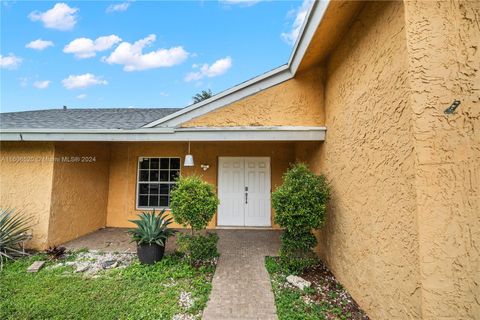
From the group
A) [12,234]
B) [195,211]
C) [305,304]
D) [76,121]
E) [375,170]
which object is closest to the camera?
[375,170]

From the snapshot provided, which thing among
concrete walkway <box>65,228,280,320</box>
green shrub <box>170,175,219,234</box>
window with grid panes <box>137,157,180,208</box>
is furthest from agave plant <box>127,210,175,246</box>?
window with grid panes <box>137,157,180,208</box>

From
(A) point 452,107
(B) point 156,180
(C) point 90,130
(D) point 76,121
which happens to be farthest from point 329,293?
(D) point 76,121

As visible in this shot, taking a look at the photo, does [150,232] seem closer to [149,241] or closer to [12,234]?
[149,241]

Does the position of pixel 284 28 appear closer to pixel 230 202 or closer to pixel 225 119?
pixel 225 119

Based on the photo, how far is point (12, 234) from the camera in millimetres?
5387

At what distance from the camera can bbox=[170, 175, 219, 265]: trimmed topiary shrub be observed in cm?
461

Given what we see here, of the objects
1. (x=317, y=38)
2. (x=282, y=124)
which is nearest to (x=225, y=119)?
(x=282, y=124)

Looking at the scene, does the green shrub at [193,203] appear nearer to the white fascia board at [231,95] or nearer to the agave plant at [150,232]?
the agave plant at [150,232]

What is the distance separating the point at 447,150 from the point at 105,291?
5.38 meters

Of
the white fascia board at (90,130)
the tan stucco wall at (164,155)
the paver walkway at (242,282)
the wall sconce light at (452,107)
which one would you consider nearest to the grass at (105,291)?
the paver walkway at (242,282)

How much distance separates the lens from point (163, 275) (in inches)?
174

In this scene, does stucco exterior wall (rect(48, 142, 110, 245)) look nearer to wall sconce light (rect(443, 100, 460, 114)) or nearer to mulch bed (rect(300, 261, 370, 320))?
mulch bed (rect(300, 261, 370, 320))

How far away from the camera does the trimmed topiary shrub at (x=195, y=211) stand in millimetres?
4613

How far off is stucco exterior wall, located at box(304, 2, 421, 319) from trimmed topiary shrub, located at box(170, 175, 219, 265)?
2.63m
